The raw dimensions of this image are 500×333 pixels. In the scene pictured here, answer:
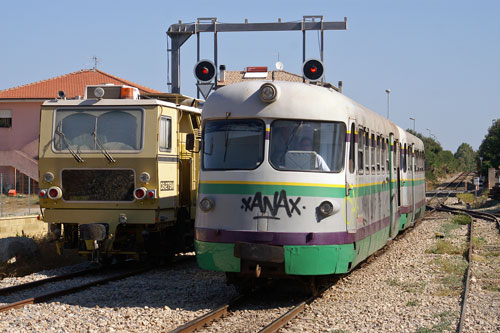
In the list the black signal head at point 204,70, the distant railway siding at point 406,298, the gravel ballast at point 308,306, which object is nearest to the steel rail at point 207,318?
the gravel ballast at point 308,306

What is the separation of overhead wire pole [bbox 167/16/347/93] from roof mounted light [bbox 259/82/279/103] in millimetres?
10480

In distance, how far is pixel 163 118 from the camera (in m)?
13.1

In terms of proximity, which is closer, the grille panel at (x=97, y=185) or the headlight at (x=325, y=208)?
the headlight at (x=325, y=208)

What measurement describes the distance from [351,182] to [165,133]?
4.49 m

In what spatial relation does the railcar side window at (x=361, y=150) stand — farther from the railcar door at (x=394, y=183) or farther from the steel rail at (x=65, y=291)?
the steel rail at (x=65, y=291)

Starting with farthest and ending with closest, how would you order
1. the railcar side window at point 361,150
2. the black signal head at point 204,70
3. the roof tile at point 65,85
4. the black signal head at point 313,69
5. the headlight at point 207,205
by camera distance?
the roof tile at point 65,85
the black signal head at point 204,70
the black signal head at point 313,69
the railcar side window at point 361,150
the headlight at point 207,205

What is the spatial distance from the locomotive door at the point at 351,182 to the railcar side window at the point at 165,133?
13.5 ft

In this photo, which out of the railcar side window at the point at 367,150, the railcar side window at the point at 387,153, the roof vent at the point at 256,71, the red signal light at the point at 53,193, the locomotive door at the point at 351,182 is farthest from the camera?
the railcar side window at the point at 387,153

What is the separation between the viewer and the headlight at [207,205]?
9602 mm

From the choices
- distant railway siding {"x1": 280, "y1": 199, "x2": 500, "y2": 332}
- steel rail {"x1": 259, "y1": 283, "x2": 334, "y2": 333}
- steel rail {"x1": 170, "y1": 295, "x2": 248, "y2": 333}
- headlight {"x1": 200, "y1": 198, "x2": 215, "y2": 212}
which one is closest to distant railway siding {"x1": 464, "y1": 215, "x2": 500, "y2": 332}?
distant railway siding {"x1": 280, "y1": 199, "x2": 500, "y2": 332}

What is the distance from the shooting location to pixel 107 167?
41.9 feet

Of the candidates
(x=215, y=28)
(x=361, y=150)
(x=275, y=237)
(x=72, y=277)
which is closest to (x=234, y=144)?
(x=275, y=237)

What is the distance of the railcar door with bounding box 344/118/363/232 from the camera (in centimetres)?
971

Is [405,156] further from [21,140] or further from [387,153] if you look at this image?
[21,140]
